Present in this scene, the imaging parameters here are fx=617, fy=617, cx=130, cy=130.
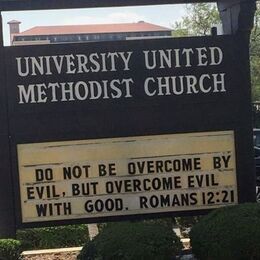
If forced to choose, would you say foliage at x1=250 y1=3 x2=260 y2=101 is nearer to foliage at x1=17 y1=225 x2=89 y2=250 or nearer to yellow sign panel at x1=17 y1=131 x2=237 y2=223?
foliage at x1=17 y1=225 x2=89 y2=250

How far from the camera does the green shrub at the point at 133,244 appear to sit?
18.6ft

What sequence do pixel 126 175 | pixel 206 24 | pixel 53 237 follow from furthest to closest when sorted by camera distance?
pixel 206 24 < pixel 53 237 < pixel 126 175

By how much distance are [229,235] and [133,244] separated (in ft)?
2.93

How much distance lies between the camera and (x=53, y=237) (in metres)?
8.55

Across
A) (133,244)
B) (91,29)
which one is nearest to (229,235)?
(133,244)

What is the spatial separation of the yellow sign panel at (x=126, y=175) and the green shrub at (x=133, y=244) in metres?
0.56

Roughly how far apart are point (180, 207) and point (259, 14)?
29079mm

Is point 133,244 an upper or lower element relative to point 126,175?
lower

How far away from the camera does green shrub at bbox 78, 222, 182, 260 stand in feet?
18.6

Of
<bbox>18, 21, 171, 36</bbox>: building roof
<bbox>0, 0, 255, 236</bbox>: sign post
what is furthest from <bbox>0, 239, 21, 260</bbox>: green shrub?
<bbox>18, 21, 171, 36</bbox>: building roof

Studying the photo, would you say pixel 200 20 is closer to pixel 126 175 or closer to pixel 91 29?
pixel 126 175

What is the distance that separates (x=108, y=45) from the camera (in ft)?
21.8

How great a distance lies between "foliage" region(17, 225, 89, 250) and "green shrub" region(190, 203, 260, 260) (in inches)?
113

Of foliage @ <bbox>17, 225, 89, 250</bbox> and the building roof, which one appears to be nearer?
foliage @ <bbox>17, 225, 89, 250</bbox>
